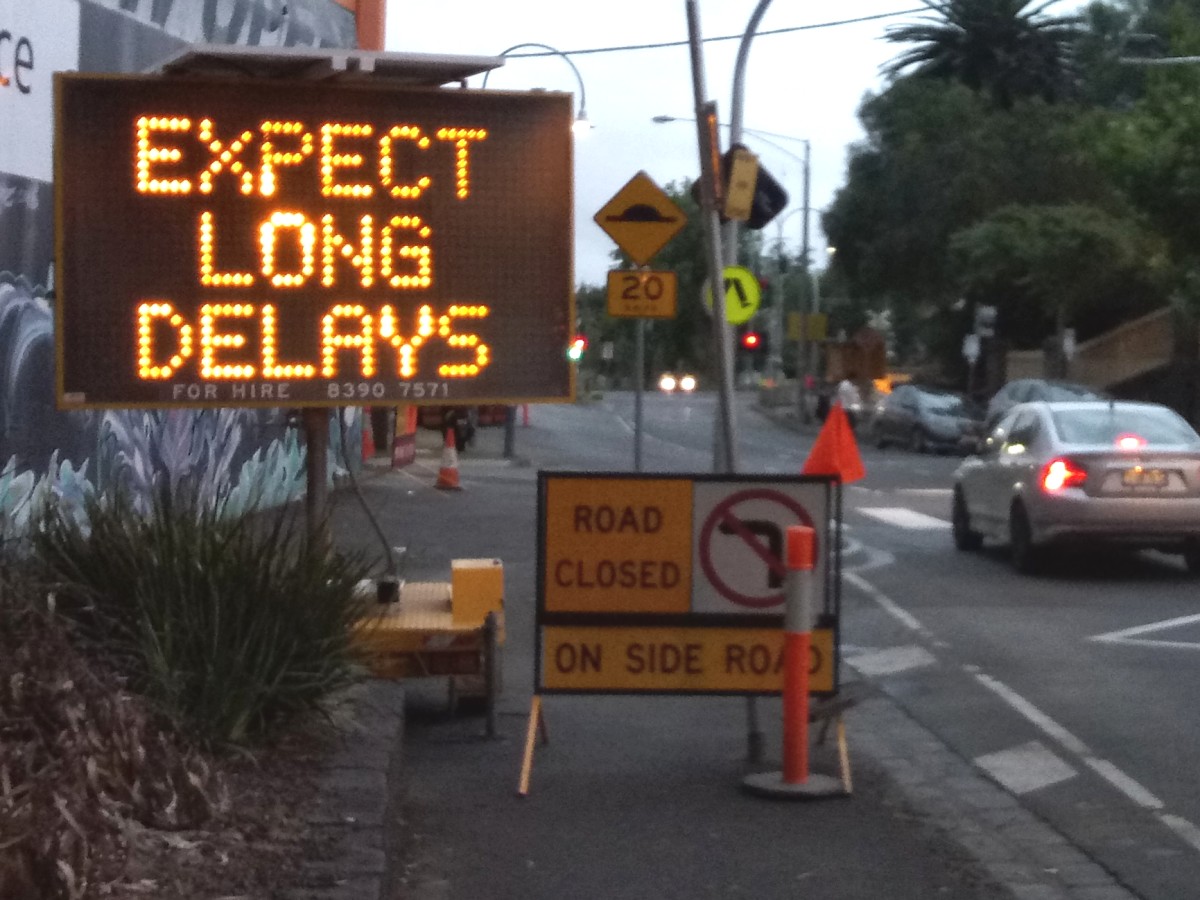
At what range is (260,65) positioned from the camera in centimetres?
822

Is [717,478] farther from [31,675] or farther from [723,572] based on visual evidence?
[31,675]

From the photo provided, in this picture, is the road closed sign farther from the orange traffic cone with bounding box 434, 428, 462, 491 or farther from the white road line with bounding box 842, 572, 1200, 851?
the orange traffic cone with bounding box 434, 428, 462, 491

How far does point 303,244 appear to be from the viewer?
8.10 meters

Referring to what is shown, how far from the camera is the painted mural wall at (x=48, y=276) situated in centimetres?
1347

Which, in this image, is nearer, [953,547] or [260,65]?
[260,65]

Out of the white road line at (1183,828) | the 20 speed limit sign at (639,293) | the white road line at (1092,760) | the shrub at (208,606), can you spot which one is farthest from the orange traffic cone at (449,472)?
the white road line at (1183,828)

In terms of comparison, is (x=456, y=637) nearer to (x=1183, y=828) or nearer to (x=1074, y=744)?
(x=1074, y=744)

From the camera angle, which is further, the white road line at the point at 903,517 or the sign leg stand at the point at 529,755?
the white road line at the point at 903,517

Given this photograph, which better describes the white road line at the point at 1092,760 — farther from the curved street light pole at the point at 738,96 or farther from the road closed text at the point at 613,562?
the curved street light pole at the point at 738,96

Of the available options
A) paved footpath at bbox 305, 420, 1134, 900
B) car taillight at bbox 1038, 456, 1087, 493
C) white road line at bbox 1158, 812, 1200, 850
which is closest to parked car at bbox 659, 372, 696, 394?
car taillight at bbox 1038, 456, 1087, 493

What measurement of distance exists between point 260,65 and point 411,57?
0.68 m

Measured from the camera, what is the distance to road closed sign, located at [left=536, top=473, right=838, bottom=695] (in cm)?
794

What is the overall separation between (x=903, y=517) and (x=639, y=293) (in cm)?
643

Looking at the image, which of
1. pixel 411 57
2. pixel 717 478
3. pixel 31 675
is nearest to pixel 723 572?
pixel 717 478
